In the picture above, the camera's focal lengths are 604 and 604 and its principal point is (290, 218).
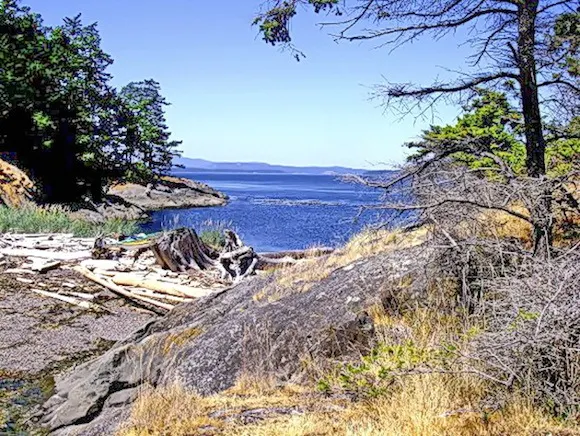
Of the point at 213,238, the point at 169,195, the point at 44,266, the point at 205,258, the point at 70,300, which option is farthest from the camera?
the point at 169,195

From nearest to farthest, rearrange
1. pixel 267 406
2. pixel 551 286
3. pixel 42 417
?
pixel 551 286 → pixel 267 406 → pixel 42 417

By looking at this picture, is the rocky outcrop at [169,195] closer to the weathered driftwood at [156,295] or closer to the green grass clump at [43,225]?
the green grass clump at [43,225]

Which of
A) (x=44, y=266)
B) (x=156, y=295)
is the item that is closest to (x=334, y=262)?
(x=156, y=295)

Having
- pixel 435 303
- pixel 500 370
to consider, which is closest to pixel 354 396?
pixel 500 370

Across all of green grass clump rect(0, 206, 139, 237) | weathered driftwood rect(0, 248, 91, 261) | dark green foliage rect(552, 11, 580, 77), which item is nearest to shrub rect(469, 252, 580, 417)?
dark green foliage rect(552, 11, 580, 77)

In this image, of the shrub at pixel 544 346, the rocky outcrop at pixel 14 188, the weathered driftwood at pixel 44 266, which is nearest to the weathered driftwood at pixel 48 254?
the weathered driftwood at pixel 44 266

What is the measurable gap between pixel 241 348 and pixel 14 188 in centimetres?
2422

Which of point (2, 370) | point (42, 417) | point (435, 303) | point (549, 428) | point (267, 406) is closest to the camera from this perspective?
point (549, 428)

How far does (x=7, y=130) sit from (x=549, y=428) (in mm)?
35778

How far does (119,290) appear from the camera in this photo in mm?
13789

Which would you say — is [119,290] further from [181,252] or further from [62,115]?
[62,115]

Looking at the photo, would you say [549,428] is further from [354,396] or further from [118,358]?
[118,358]

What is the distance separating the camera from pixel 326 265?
9773mm

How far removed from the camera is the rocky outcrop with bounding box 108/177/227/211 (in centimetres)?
5325
